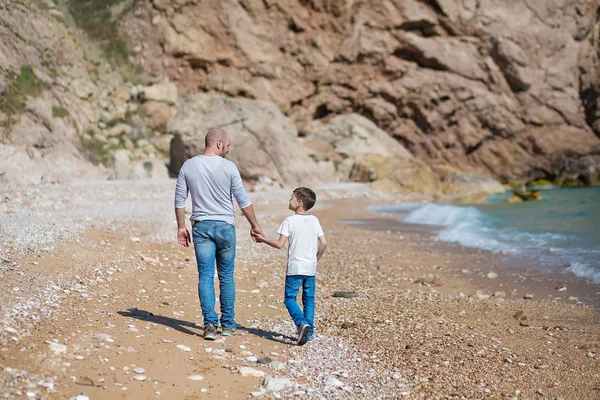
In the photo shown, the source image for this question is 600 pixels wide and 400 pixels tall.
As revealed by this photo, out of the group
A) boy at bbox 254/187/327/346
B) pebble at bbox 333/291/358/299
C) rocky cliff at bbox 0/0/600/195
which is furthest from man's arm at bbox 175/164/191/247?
rocky cliff at bbox 0/0/600/195

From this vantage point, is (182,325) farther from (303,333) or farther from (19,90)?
(19,90)

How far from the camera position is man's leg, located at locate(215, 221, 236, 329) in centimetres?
492

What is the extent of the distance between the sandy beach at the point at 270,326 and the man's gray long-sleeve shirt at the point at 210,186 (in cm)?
106

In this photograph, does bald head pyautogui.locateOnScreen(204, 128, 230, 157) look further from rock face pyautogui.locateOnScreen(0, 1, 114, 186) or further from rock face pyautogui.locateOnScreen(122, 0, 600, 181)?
rock face pyautogui.locateOnScreen(122, 0, 600, 181)

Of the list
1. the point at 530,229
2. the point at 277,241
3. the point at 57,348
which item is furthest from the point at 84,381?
the point at 530,229

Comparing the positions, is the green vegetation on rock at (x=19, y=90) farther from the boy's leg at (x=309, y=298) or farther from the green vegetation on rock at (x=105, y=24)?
the boy's leg at (x=309, y=298)

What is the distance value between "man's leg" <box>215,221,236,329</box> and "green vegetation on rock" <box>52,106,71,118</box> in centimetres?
2150

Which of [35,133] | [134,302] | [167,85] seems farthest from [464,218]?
[167,85]

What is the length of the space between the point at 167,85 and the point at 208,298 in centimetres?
2615

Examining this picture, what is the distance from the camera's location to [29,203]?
1239 cm

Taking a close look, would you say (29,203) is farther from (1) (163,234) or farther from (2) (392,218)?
(2) (392,218)

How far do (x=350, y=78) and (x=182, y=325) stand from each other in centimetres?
2976

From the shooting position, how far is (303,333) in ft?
15.6

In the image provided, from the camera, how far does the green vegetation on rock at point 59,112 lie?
2408 cm
